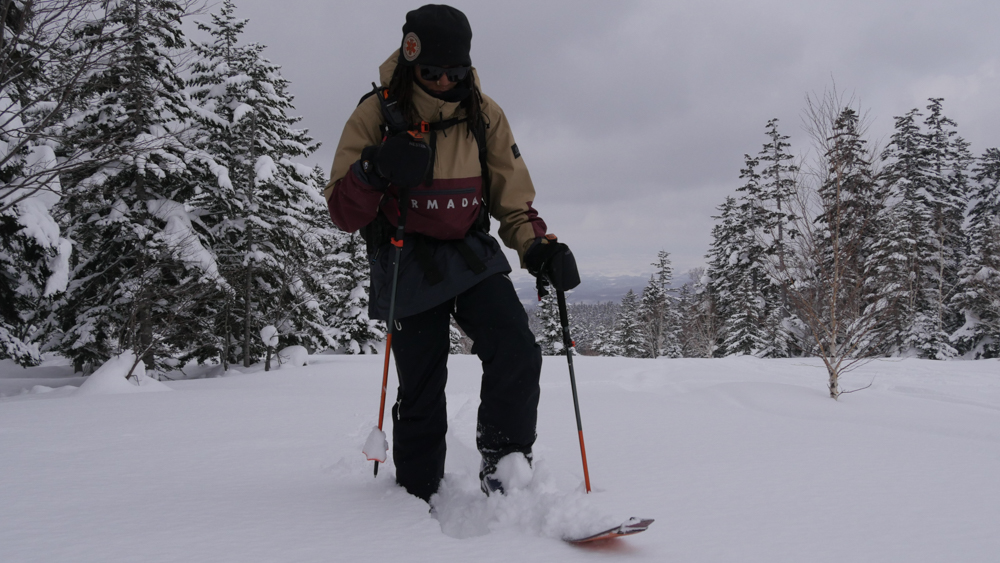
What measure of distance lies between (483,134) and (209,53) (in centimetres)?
1621

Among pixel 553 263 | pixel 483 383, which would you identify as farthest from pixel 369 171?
pixel 483 383

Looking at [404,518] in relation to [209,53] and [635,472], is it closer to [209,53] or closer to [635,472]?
[635,472]

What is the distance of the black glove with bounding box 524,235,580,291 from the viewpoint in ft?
7.25

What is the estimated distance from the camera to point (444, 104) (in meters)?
2.16

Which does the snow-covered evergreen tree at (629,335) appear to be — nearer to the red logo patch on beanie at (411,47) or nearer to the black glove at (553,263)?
the black glove at (553,263)

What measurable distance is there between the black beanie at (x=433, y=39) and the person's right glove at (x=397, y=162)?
0.33 m

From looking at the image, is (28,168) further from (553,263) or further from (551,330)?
(551,330)

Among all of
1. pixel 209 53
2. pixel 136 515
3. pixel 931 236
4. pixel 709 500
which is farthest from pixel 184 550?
pixel 931 236

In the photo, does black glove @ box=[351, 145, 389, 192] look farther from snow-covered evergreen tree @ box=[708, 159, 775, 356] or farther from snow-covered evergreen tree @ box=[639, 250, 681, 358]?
snow-covered evergreen tree @ box=[639, 250, 681, 358]

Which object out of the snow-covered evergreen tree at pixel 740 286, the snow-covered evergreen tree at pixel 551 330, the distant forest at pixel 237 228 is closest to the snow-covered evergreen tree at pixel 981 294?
the distant forest at pixel 237 228

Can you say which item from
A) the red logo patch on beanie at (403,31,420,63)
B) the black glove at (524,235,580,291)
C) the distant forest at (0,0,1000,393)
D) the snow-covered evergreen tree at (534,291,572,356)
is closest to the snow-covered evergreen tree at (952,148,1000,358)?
the distant forest at (0,0,1000,393)

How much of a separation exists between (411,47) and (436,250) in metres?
0.83

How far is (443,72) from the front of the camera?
207 cm

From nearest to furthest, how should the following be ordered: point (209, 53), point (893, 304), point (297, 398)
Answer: point (297, 398) → point (893, 304) → point (209, 53)
